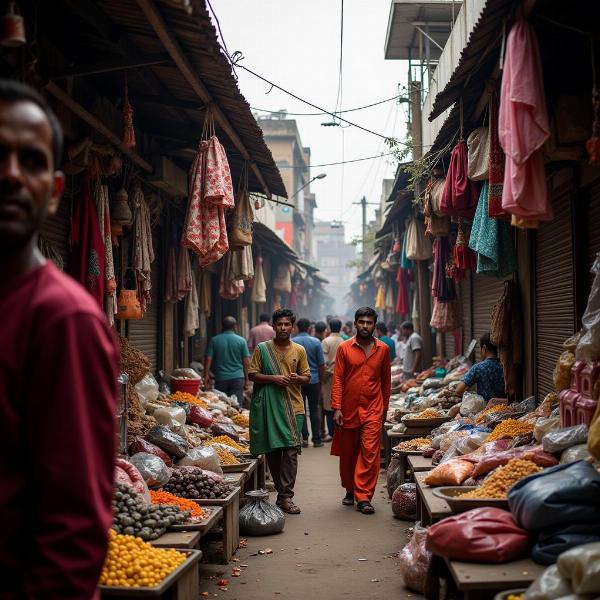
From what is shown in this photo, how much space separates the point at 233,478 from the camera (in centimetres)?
734

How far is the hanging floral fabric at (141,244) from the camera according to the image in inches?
325

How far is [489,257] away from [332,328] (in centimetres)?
628

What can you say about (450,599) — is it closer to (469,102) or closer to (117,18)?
(469,102)

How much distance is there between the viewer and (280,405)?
8.09m

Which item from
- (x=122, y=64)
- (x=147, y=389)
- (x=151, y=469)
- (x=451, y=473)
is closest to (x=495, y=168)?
(x=451, y=473)

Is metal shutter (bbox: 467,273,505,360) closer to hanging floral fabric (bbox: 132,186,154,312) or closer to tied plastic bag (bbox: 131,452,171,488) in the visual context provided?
hanging floral fabric (bbox: 132,186,154,312)

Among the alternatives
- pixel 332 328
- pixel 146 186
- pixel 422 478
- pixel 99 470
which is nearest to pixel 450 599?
pixel 422 478

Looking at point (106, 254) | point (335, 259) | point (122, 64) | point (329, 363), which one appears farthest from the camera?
point (335, 259)

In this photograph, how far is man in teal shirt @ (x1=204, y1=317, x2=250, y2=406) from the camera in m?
12.8

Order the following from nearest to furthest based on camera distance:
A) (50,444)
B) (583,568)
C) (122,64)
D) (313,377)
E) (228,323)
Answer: (50,444)
(583,568)
(122,64)
(313,377)
(228,323)

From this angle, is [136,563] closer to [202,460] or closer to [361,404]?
[202,460]

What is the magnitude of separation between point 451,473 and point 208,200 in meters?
3.41

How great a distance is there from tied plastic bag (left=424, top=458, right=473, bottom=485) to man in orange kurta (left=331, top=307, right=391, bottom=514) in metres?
2.02

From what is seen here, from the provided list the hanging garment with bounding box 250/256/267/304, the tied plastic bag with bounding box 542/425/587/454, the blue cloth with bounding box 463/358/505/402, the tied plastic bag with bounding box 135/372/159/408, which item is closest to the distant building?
the hanging garment with bounding box 250/256/267/304
